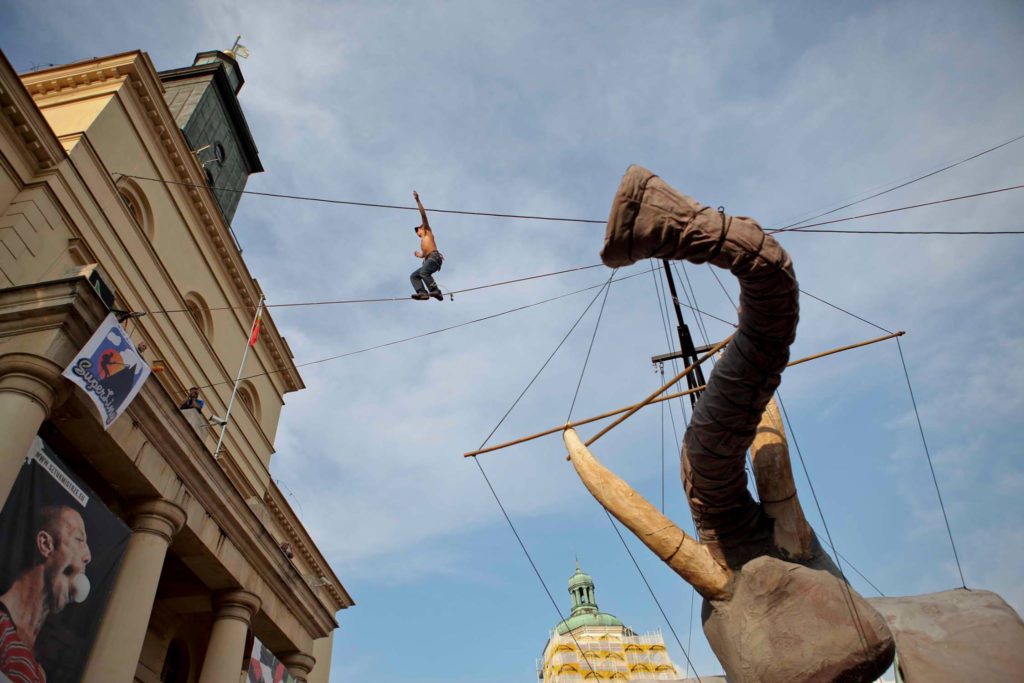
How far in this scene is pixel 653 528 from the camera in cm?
596

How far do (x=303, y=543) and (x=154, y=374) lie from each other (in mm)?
12519

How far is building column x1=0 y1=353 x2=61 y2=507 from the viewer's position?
A: 25.5 ft

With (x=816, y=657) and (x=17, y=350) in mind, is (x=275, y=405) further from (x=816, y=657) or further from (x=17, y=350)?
(x=816, y=657)

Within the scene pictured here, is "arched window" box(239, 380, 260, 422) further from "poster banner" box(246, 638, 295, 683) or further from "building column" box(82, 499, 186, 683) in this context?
"building column" box(82, 499, 186, 683)

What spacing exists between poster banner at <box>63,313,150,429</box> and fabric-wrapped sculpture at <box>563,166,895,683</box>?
707cm

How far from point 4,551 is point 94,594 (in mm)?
1552

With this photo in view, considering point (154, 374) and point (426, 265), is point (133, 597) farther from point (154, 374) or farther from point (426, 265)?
point (426, 265)

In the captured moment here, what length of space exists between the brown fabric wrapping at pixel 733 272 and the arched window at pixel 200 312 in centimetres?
1560

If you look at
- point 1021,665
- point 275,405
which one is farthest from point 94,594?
point 275,405

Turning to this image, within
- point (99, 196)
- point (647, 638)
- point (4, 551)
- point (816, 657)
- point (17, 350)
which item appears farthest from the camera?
point (647, 638)

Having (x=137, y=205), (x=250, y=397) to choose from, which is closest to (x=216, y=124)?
(x=250, y=397)

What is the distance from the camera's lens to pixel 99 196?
46.1ft

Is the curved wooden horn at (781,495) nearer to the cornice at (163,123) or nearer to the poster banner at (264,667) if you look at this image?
the poster banner at (264,667)

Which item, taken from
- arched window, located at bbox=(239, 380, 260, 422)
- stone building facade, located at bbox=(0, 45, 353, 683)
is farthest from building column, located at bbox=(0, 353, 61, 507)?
arched window, located at bbox=(239, 380, 260, 422)
